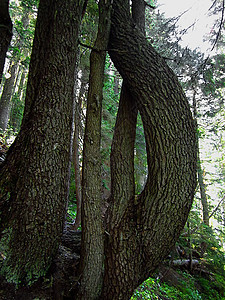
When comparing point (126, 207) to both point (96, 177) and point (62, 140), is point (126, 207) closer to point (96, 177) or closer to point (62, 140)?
point (96, 177)

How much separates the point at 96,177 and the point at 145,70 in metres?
1.50

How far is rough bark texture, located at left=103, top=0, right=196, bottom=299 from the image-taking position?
7.24 feet

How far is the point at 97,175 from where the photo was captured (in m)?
2.35

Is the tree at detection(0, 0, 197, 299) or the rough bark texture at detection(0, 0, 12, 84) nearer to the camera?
the tree at detection(0, 0, 197, 299)

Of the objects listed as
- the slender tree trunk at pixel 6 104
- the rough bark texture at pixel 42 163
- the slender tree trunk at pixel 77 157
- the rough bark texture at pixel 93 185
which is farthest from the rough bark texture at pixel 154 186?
the slender tree trunk at pixel 6 104

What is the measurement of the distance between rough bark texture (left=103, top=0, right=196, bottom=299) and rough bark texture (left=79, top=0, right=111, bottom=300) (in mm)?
170

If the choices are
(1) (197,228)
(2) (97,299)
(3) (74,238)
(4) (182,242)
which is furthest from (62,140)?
(4) (182,242)

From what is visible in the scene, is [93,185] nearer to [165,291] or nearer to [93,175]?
[93,175]

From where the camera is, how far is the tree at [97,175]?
216cm

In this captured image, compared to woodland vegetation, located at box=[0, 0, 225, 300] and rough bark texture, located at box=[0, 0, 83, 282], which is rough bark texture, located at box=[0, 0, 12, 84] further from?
rough bark texture, located at box=[0, 0, 83, 282]

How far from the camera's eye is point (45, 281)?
216cm

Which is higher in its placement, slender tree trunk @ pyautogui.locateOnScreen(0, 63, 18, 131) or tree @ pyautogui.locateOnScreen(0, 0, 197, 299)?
slender tree trunk @ pyautogui.locateOnScreen(0, 63, 18, 131)

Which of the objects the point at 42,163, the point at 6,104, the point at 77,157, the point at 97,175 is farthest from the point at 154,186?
the point at 6,104

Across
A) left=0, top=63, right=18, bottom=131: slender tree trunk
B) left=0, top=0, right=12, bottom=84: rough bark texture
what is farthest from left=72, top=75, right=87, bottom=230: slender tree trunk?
left=0, top=63, right=18, bottom=131: slender tree trunk
